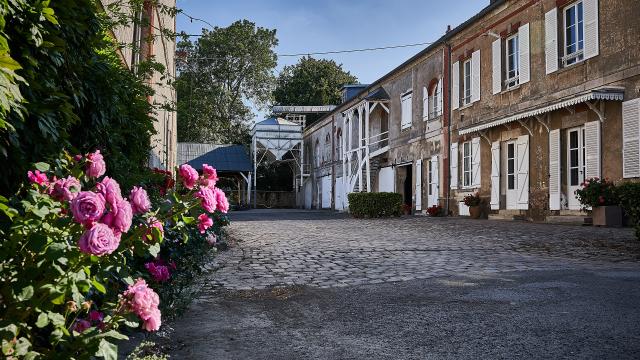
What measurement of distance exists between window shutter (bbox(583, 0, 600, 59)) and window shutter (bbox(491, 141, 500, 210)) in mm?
4313

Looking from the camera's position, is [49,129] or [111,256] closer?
[111,256]

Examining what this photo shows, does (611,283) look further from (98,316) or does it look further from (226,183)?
(226,183)

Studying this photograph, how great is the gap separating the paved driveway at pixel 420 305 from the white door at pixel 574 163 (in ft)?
16.2

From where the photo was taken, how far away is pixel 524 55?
1540cm

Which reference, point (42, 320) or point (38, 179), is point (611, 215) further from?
point (42, 320)

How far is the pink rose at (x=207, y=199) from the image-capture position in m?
A: 2.43

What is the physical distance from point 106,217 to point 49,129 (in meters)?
0.89

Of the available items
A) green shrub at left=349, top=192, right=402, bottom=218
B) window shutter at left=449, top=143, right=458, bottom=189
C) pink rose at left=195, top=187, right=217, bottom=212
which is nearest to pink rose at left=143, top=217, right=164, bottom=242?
pink rose at left=195, top=187, right=217, bottom=212

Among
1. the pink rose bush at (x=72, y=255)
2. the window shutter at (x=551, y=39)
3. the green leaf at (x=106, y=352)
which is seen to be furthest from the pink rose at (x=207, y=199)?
the window shutter at (x=551, y=39)

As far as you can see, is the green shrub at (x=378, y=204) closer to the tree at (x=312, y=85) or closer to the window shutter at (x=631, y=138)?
the window shutter at (x=631, y=138)

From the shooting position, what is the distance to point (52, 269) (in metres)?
1.90

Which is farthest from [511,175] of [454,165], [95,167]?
[95,167]

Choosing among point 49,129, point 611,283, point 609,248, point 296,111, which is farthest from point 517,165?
point 296,111

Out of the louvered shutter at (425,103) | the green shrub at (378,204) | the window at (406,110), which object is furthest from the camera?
the window at (406,110)
